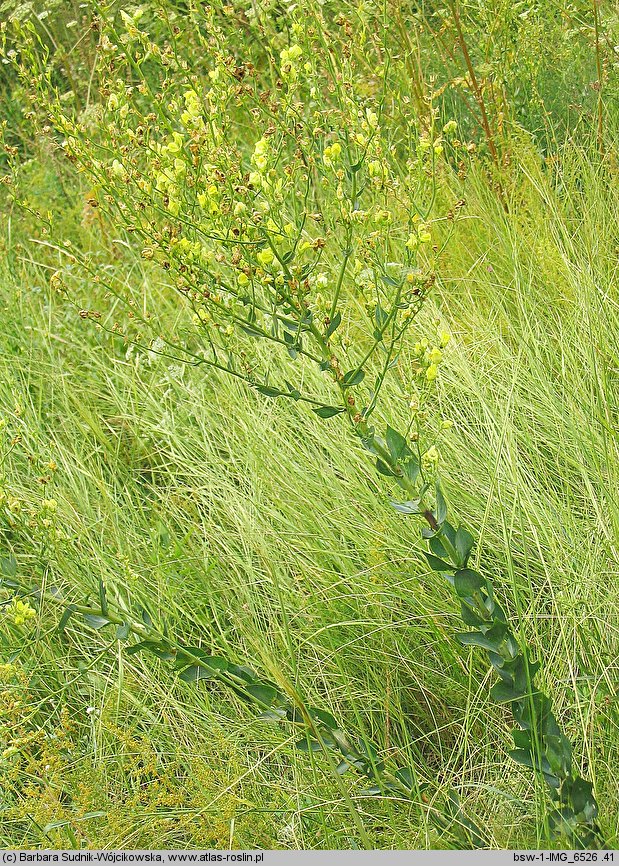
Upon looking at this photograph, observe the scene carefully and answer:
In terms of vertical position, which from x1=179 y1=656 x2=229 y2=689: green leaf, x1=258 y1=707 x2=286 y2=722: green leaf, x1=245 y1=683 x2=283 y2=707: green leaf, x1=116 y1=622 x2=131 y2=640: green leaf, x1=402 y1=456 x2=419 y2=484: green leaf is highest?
Result: x1=402 y1=456 x2=419 y2=484: green leaf

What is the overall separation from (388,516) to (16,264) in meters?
2.74

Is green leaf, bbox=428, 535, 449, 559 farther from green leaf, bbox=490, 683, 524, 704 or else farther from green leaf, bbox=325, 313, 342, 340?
green leaf, bbox=325, 313, 342, 340

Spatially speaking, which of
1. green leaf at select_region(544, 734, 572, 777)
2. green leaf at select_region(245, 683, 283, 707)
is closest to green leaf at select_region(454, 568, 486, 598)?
green leaf at select_region(544, 734, 572, 777)

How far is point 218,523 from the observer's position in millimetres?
2549

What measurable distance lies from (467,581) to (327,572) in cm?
72

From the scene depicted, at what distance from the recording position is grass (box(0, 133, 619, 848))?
1738 mm

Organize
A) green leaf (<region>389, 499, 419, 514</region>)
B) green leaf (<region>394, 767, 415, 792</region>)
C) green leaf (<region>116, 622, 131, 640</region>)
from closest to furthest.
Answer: green leaf (<region>389, 499, 419, 514</region>), green leaf (<region>116, 622, 131, 640</region>), green leaf (<region>394, 767, 415, 792</region>)

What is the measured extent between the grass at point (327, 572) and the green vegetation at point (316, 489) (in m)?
0.01

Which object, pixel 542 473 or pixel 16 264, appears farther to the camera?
pixel 16 264

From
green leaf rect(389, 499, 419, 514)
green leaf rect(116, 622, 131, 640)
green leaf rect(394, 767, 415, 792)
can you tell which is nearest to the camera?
green leaf rect(389, 499, 419, 514)

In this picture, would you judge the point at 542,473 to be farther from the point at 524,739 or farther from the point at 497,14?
the point at 497,14

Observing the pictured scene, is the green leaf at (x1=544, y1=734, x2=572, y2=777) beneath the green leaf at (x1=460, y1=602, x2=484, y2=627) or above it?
beneath

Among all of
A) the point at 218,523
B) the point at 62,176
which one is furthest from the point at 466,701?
the point at 62,176

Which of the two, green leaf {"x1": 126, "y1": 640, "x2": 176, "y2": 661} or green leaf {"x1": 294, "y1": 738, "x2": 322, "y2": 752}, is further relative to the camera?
green leaf {"x1": 294, "y1": 738, "x2": 322, "y2": 752}
